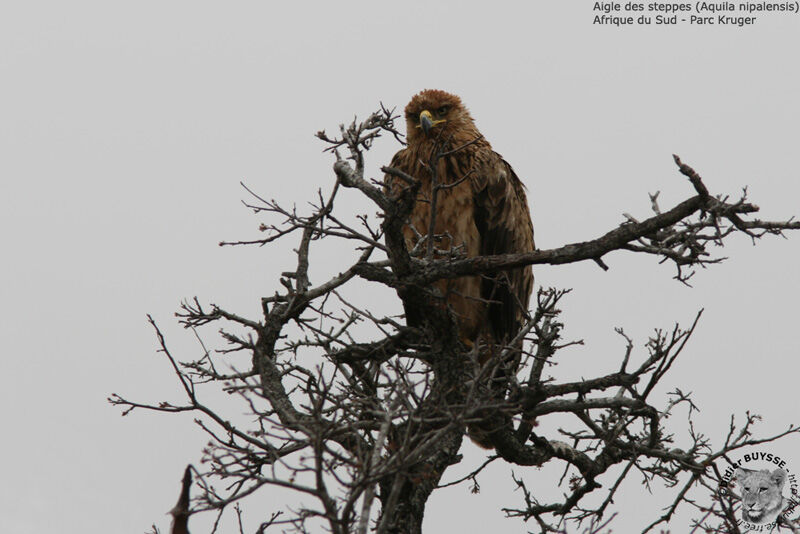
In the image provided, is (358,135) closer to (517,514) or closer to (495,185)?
(495,185)

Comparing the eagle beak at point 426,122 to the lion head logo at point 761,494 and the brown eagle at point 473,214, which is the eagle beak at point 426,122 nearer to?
the brown eagle at point 473,214

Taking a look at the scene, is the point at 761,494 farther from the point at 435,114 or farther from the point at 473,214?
the point at 435,114

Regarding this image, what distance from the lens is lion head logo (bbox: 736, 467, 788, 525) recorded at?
5.71 meters

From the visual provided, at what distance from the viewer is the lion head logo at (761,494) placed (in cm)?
571

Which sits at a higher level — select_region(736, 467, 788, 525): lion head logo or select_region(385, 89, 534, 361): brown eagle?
select_region(385, 89, 534, 361): brown eagle

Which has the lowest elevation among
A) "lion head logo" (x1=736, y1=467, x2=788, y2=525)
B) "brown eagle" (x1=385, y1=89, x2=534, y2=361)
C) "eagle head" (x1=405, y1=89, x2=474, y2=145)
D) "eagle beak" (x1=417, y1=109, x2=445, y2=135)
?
"lion head logo" (x1=736, y1=467, x2=788, y2=525)

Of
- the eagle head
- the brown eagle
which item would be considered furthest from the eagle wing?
the eagle head

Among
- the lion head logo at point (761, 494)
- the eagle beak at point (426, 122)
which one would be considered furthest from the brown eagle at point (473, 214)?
the lion head logo at point (761, 494)

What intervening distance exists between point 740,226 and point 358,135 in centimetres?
235

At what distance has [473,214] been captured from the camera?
7102mm

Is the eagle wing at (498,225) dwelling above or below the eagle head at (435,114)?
below

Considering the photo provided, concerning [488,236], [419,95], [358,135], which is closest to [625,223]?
[358,135]

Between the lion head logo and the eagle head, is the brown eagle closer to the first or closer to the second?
the eagle head

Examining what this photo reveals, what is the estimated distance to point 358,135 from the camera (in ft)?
17.6
